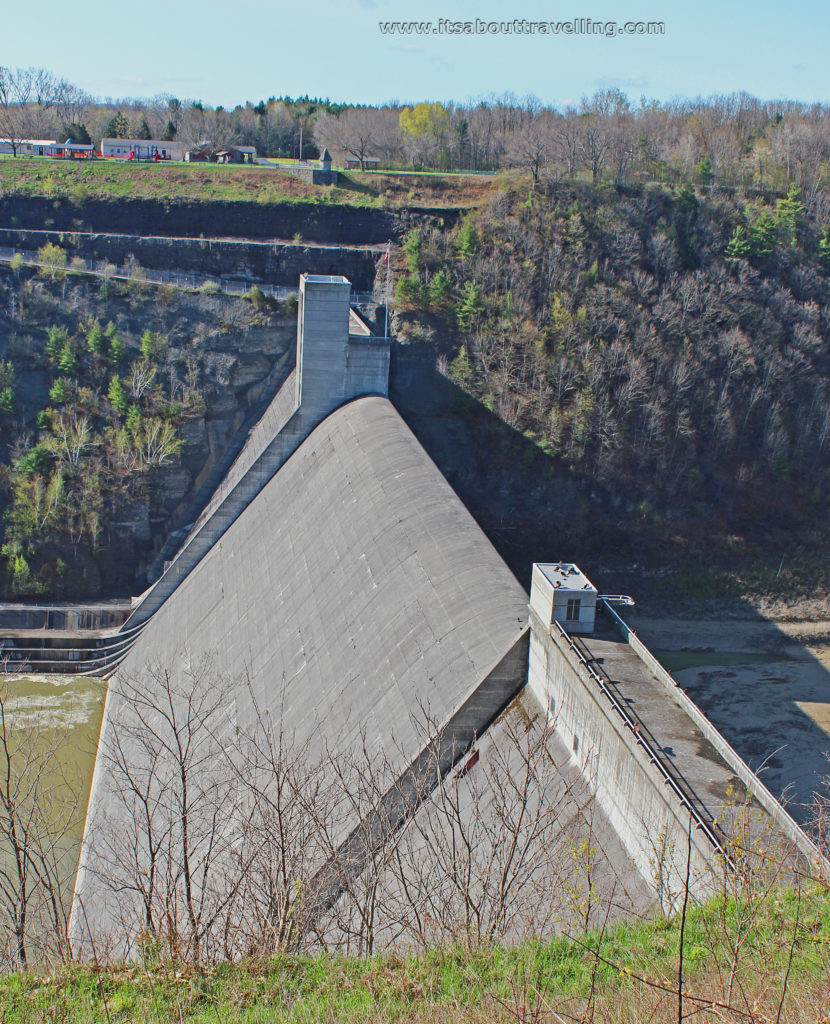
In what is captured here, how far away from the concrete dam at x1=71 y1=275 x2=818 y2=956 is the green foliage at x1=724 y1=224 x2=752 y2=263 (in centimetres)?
2023

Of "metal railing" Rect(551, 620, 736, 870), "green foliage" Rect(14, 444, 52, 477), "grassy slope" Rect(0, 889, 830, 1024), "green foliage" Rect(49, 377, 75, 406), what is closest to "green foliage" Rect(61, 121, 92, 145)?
"green foliage" Rect(49, 377, 75, 406)

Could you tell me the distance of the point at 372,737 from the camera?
1667 centimetres

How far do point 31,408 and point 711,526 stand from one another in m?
26.2

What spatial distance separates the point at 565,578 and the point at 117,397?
23409mm

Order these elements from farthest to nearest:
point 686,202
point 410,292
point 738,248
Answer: point 686,202, point 738,248, point 410,292

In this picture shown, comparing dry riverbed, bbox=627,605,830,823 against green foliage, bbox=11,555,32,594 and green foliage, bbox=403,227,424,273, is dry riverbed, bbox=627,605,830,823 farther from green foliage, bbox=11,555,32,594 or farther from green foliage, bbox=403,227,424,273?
green foliage, bbox=11,555,32,594

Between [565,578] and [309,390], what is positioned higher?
[309,390]

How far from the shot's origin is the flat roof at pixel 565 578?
16.2 meters

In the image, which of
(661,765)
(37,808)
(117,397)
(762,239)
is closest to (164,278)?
(117,397)

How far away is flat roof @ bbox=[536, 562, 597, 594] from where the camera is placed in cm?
1619

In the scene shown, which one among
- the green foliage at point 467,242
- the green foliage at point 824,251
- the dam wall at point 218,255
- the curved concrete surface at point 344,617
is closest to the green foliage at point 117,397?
the curved concrete surface at point 344,617

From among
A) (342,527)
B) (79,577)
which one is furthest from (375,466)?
(79,577)

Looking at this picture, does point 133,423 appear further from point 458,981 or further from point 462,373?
point 458,981

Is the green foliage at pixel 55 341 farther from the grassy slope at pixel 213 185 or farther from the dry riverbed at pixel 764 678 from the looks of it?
the dry riverbed at pixel 764 678
